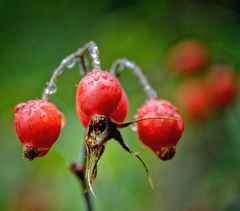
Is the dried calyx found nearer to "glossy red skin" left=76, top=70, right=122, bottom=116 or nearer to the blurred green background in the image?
"glossy red skin" left=76, top=70, right=122, bottom=116

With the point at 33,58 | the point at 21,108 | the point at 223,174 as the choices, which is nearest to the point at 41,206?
the point at 33,58

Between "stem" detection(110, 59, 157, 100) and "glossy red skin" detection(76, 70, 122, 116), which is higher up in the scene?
"stem" detection(110, 59, 157, 100)

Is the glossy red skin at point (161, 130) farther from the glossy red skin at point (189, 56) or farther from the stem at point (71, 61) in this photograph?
the glossy red skin at point (189, 56)

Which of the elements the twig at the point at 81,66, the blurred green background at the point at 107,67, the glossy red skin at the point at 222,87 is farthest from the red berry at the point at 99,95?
the glossy red skin at the point at 222,87

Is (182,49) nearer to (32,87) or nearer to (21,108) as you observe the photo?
(32,87)

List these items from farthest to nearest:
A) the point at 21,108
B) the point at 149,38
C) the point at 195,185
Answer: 1. the point at 195,185
2. the point at 149,38
3. the point at 21,108

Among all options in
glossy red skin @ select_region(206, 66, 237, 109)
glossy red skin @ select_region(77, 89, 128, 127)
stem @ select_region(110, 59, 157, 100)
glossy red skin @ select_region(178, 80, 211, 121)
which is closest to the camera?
glossy red skin @ select_region(77, 89, 128, 127)

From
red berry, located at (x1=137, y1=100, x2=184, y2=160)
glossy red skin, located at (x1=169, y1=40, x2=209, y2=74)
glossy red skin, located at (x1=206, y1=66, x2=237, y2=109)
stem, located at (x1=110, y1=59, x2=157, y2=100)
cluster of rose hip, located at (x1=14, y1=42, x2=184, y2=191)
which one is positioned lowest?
red berry, located at (x1=137, y1=100, x2=184, y2=160)

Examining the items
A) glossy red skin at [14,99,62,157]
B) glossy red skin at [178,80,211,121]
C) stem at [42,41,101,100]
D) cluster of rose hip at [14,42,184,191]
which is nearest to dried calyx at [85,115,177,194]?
cluster of rose hip at [14,42,184,191]
